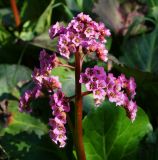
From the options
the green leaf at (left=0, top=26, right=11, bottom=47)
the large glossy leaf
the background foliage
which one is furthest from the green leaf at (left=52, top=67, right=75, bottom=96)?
the green leaf at (left=0, top=26, right=11, bottom=47)

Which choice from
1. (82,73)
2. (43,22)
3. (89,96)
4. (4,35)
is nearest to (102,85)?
(82,73)

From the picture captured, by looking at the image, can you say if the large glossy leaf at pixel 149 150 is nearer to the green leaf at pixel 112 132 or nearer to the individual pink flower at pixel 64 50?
the green leaf at pixel 112 132

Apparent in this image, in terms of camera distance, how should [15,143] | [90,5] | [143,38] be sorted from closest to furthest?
1. [15,143]
2. [143,38]
3. [90,5]

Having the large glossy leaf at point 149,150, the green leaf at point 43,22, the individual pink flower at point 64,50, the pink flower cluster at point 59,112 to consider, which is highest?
the green leaf at point 43,22

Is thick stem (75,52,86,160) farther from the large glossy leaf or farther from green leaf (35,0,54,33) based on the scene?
green leaf (35,0,54,33)

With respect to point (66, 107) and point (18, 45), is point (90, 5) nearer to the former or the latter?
point (18, 45)

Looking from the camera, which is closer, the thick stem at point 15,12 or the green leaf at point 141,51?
the green leaf at point 141,51

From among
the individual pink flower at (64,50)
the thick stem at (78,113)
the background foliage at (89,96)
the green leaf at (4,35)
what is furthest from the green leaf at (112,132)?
the green leaf at (4,35)

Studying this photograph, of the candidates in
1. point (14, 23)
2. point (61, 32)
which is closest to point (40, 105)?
point (61, 32)
